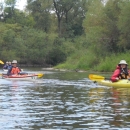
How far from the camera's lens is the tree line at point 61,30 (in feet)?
156

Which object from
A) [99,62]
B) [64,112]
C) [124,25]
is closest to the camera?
[64,112]

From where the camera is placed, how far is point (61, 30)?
86875 millimetres

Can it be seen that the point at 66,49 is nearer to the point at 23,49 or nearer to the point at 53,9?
the point at 23,49

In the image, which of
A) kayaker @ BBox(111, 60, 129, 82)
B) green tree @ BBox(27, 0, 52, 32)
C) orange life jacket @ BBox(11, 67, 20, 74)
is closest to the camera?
kayaker @ BBox(111, 60, 129, 82)

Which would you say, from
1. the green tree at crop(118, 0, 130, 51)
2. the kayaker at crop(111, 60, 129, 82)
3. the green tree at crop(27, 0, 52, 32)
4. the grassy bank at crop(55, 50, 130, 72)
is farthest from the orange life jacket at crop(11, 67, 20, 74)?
the green tree at crop(27, 0, 52, 32)

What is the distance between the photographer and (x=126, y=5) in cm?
4384

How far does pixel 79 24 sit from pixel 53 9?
651 cm

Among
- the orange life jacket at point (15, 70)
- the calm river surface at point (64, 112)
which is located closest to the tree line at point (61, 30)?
the orange life jacket at point (15, 70)

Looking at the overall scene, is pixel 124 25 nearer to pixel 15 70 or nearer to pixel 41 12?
pixel 15 70

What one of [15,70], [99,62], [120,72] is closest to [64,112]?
[120,72]

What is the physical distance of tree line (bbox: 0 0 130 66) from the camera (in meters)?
47.7

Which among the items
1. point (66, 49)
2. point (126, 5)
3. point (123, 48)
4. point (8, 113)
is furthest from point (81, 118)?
point (66, 49)

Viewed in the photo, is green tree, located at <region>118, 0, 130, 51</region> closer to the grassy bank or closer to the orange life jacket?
the grassy bank

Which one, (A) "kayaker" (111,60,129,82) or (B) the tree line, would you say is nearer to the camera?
(A) "kayaker" (111,60,129,82)
